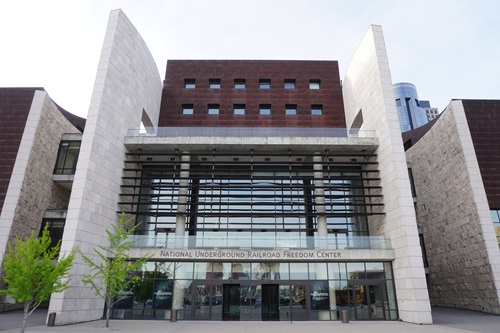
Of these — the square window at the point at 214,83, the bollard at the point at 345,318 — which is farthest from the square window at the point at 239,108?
the bollard at the point at 345,318

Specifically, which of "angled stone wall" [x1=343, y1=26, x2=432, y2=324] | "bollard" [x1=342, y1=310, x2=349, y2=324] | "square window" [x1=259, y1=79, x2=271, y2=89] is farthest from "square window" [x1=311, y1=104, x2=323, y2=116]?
"bollard" [x1=342, y1=310, x2=349, y2=324]

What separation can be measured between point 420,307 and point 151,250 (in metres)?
18.3

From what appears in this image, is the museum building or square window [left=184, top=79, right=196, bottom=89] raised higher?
square window [left=184, top=79, right=196, bottom=89]

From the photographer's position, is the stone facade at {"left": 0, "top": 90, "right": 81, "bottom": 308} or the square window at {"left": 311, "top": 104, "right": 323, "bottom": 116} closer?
the stone facade at {"left": 0, "top": 90, "right": 81, "bottom": 308}

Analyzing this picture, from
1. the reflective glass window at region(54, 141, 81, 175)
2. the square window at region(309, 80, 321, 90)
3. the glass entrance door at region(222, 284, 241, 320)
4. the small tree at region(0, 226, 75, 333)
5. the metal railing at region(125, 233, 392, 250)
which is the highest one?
the square window at region(309, 80, 321, 90)

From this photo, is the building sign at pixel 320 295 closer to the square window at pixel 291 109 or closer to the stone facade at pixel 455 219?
the stone facade at pixel 455 219

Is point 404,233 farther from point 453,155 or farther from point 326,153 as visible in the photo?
point 453,155

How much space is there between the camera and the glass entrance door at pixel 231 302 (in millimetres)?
22312

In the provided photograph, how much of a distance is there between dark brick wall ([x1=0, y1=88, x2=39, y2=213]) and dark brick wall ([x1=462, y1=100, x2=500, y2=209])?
38692 mm

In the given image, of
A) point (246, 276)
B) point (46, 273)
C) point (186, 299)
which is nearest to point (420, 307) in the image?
point (246, 276)

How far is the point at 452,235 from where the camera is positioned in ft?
94.3

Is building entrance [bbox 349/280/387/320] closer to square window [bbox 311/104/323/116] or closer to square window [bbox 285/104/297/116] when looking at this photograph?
square window [bbox 311/104/323/116]

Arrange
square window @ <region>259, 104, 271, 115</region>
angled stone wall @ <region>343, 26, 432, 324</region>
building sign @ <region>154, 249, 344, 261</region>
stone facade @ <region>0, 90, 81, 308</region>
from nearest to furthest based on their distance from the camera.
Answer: angled stone wall @ <region>343, 26, 432, 324</region> < building sign @ <region>154, 249, 344, 261</region> < stone facade @ <region>0, 90, 81, 308</region> < square window @ <region>259, 104, 271, 115</region>

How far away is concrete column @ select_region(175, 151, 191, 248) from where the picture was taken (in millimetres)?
24263
